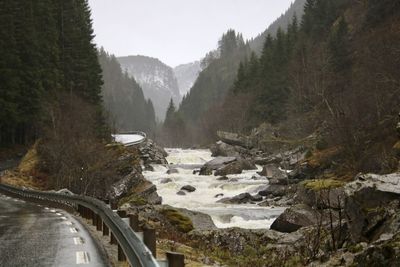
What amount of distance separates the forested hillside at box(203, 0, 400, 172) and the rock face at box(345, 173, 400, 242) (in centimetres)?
1639

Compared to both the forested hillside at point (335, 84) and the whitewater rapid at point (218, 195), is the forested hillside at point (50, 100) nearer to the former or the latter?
the whitewater rapid at point (218, 195)

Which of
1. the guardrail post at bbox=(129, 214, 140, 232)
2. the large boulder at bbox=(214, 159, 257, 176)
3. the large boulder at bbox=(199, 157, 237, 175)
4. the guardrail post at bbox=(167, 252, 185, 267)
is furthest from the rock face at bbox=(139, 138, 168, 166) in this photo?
A: the guardrail post at bbox=(167, 252, 185, 267)

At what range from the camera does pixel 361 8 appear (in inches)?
2889

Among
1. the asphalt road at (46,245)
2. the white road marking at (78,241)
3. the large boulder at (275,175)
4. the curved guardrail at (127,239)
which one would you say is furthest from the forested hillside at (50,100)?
the white road marking at (78,241)

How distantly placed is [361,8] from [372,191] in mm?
69393

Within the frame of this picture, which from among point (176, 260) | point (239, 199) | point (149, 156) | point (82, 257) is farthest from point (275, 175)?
point (176, 260)

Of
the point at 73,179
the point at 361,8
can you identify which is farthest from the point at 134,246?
the point at 361,8

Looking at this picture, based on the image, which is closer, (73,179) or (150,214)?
(150,214)

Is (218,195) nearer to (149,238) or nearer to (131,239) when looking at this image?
(149,238)

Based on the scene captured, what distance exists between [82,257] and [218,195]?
1129 inches

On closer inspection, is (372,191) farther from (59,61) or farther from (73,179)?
(59,61)

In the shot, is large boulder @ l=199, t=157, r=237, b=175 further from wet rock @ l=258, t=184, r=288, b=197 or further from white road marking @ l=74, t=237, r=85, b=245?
white road marking @ l=74, t=237, r=85, b=245

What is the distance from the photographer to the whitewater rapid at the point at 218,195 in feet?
83.9

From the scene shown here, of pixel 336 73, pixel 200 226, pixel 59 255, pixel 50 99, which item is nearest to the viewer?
pixel 59 255
